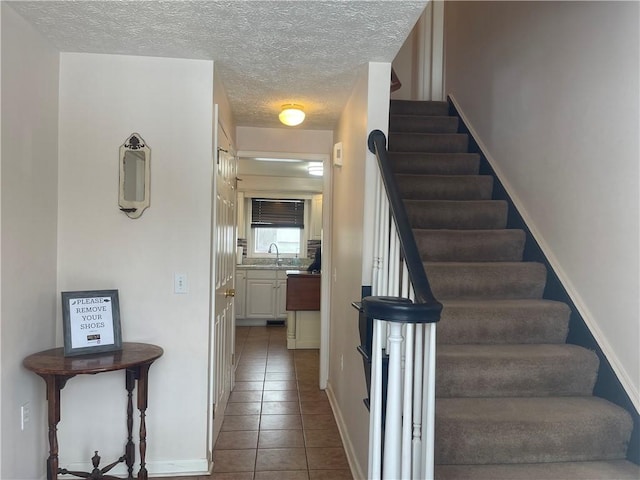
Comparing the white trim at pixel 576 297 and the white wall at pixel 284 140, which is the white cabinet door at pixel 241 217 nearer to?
the white wall at pixel 284 140

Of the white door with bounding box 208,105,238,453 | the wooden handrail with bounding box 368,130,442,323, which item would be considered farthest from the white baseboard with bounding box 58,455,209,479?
the wooden handrail with bounding box 368,130,442,323

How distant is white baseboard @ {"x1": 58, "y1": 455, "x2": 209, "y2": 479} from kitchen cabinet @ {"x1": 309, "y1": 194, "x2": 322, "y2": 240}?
4940 mm

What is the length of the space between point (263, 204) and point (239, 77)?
452 centimetres

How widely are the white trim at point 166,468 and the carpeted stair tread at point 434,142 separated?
2.74m

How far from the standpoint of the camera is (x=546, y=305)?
2320mm

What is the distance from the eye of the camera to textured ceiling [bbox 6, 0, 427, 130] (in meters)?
1.79

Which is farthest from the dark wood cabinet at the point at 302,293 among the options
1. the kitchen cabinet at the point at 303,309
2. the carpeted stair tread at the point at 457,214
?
the carpeted stair tread at the point at 457,214

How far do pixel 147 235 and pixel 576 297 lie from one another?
7.75 feet

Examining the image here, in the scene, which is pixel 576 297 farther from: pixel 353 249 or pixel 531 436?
pixel 353 249

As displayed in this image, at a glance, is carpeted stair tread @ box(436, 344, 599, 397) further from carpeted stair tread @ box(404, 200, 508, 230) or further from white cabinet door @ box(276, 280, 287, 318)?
white cabinet door @ box(276, 280, 287, 318)

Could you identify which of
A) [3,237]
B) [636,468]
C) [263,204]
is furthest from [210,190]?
[263,204]

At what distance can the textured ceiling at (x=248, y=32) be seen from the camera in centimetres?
179

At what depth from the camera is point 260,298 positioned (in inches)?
252

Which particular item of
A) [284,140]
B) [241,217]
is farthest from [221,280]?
[241,217]
